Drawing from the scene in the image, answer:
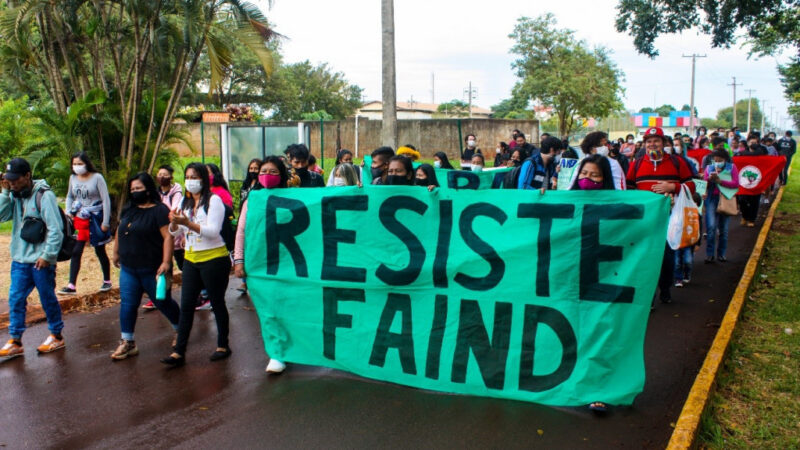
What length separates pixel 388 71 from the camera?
11.5 metres

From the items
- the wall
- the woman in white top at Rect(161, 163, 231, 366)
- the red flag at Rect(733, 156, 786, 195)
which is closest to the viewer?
the woman in white top at Rect(161, 163, 231, 366)

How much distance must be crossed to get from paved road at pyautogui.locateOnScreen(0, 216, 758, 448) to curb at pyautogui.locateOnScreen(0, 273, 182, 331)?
1.02 meters

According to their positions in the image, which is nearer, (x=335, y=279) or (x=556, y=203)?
(x=556, y=203)

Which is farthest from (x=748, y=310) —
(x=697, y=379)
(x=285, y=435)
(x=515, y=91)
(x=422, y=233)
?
(x=515, y=91)

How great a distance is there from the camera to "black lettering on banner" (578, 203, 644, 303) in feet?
14.5

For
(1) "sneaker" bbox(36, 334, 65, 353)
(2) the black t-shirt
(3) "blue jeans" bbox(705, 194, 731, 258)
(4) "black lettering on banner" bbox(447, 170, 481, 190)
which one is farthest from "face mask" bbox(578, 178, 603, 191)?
(4) "black lettering on banner" bbox(447, 170, 481, 190)

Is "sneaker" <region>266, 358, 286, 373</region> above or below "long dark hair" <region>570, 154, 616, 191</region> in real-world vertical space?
below

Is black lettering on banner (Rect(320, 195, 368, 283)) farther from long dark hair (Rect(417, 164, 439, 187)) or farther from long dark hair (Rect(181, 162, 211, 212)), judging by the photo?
long dark hair (Rect(417, 164, 439, 187))

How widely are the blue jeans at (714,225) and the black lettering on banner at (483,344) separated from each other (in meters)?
5.83

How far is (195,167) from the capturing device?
560 cm

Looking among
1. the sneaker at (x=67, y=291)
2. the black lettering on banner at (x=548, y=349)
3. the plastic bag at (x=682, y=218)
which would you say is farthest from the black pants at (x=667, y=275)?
the sneaker at (x=67, y=291)

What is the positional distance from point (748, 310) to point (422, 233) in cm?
398

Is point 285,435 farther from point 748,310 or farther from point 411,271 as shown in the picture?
point 748,310

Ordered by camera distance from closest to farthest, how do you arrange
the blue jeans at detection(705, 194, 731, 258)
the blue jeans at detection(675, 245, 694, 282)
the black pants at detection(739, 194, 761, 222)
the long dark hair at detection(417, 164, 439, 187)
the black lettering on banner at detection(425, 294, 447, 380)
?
1. the black lettering on banner at detection(425, 294, 447, 380)
2. the long dark hair at detection(417, 164, 439, 187)
3. the blue jeans at detection(675, 245, 694, 282)
4. the blue jeans at detection(705, 194, 731, 258)
5. the black pants at detection(739, 194, 761, 222)
